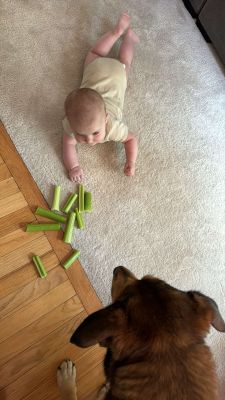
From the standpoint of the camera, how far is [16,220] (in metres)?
1.44

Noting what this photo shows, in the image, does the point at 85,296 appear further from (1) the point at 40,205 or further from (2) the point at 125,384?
(2) the point at 125,384

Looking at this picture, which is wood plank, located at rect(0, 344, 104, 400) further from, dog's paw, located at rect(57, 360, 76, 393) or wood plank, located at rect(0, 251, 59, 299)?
wood plank, located at rect(0, 251, 59, 299)

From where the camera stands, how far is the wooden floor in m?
1.28

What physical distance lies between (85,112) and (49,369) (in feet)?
3.08

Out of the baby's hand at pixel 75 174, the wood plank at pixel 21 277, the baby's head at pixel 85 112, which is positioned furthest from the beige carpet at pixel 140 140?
the baby's head at pixel 85 112

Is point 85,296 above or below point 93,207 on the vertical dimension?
below

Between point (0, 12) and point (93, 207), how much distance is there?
107 centimetres

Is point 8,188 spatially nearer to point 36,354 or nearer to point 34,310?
point 34,310

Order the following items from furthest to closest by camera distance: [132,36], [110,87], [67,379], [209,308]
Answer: [132,36], [110,87], [67,379], [209,308]

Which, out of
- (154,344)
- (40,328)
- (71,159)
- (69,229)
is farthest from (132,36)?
(154,344)

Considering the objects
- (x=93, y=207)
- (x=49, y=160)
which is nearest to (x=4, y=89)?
→ (x=49, y=160)

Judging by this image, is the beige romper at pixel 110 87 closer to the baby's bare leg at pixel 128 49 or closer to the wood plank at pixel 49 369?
the baby's bare leg at pixel 128 49

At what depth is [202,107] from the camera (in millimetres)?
1913

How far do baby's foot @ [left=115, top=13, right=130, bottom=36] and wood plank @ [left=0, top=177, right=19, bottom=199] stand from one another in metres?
0.91
